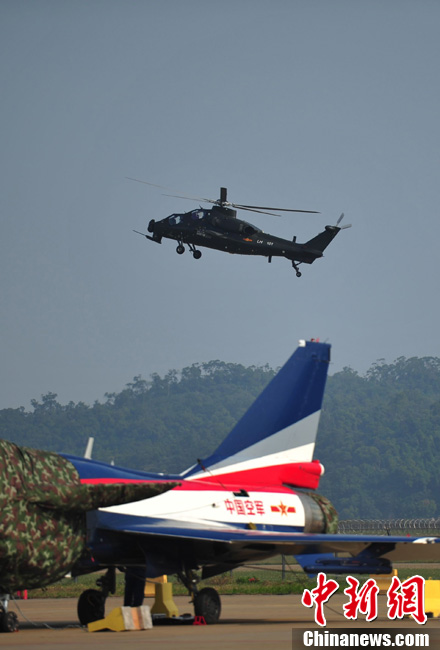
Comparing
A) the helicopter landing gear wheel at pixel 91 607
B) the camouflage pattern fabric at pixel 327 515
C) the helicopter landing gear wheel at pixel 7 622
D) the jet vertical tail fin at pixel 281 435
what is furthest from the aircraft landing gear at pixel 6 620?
the camouflage pattern fabric at pixel 327 515

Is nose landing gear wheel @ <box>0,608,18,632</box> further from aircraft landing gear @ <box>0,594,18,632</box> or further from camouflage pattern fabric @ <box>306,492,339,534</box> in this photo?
camouflage pattern fabric @ <box>306,492,339,534</box>

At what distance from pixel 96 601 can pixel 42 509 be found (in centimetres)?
292

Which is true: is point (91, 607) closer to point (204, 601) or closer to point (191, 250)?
point (204, 601)

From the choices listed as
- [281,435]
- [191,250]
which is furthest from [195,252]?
[281,435]

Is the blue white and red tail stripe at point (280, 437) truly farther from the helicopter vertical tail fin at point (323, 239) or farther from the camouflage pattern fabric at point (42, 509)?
the helicopter vertical tail fin at point (323, 239)

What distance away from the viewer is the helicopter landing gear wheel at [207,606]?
65.3 feet

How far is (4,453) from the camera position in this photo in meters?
17.8

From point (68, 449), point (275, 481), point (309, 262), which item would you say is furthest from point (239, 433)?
point (68, 449)

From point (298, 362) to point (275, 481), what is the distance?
2499 millimetres

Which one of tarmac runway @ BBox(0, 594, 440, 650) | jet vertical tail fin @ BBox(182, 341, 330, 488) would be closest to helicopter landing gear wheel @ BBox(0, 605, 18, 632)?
tarmac runway @ BBox(0, 594, 440, 650)

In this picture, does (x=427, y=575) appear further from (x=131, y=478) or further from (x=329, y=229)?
(x=329, y=229)

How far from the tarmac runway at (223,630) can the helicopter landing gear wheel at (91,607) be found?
0.24 m

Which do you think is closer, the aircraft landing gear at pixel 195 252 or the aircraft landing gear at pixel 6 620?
the aircraft landing gear at pixel 6 620

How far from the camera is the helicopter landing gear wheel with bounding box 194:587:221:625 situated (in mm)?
19906
